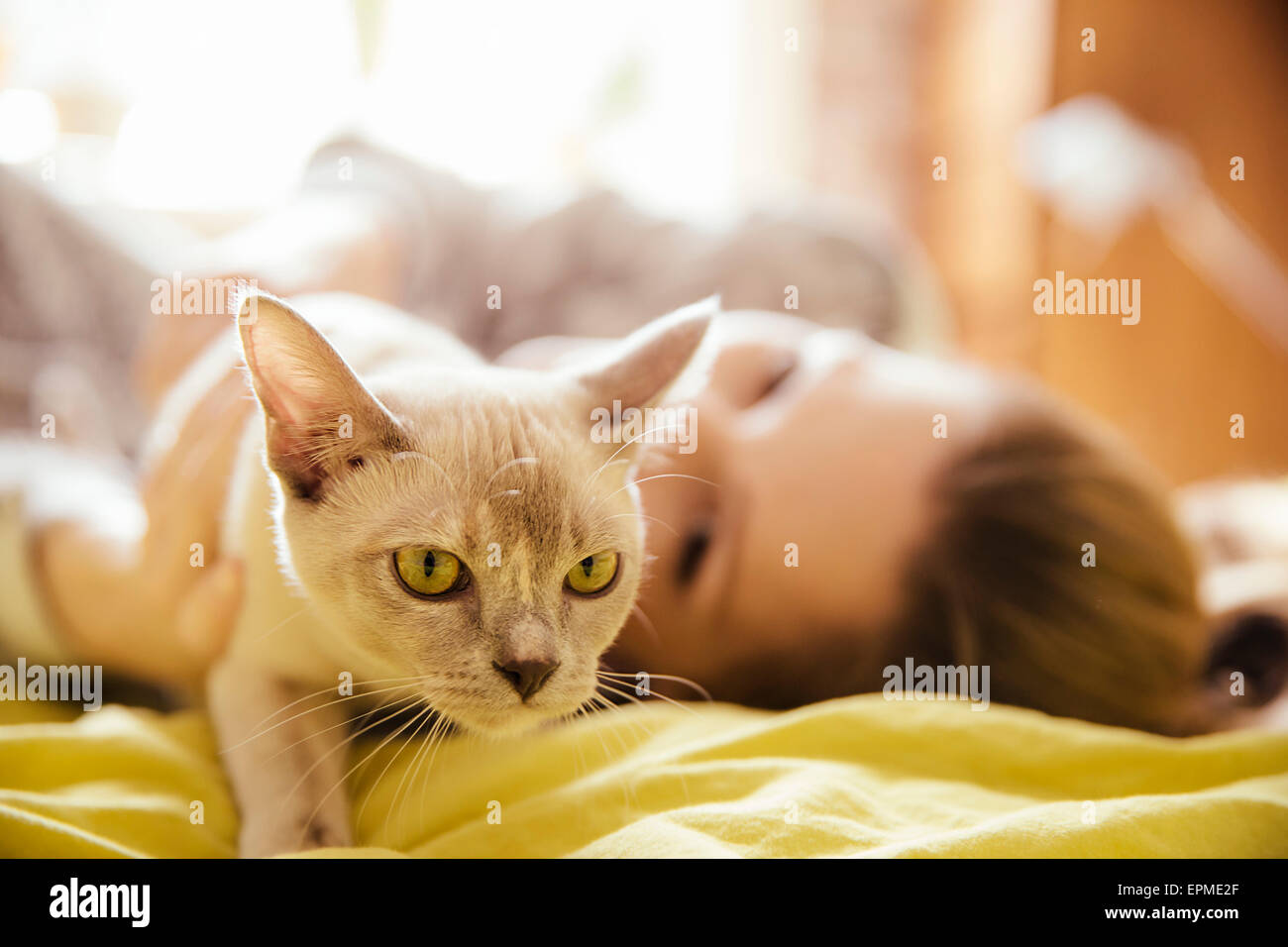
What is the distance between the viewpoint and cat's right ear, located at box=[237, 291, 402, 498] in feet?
1.80

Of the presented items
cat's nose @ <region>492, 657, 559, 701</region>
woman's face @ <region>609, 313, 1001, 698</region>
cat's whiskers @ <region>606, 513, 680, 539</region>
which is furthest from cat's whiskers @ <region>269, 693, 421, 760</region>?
woman's face @ <region>609, 313, 1001, 698</region>

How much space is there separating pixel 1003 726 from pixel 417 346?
0.65m

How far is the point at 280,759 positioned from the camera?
70cm

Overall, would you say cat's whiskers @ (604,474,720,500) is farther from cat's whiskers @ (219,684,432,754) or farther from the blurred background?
the blurred background

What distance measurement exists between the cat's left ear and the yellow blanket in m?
0.27

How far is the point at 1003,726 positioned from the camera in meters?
0.80

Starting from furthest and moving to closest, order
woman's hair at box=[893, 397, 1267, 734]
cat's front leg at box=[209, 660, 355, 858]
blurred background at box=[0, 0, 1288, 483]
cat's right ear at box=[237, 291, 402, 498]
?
blurred background at box=[0, 0, 1288, 483] → woman's hair at box=[893, 397, 1267, 734] → cat's front leg at box=[209, 660, 355, 858] → cat's right ear at box=[237, 291, 402, 498]

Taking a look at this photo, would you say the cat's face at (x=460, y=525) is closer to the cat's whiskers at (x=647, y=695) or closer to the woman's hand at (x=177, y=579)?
the cat's whiskers at (x=647, y=695)

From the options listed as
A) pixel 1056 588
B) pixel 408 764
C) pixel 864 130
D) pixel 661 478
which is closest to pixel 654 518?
pixel 661 478

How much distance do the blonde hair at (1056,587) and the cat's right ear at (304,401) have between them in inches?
24.6

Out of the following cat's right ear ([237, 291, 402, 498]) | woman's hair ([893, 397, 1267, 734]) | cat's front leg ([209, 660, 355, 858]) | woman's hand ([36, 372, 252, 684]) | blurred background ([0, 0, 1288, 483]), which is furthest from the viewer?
blurred background ([0, 0, 1288, 483])
